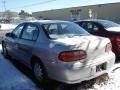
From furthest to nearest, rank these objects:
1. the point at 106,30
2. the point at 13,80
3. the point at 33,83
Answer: the point at 106,30 < the point at 13,80 < the point at 33,83

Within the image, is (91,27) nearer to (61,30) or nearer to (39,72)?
(61,30)

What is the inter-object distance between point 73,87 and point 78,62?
0.85 m

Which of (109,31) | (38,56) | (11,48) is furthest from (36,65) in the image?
(109,31)

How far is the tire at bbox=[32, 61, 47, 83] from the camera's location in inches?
212

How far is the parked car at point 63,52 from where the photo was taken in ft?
15.5

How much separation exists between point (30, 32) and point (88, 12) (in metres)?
41.4

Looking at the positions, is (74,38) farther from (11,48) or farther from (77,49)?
(11,48)

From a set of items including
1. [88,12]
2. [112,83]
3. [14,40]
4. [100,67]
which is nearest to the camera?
[100,67]

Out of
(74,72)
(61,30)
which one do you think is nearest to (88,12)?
(61,30)

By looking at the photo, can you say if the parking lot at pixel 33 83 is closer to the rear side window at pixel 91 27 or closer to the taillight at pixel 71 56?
the taillight at pixel 71 56

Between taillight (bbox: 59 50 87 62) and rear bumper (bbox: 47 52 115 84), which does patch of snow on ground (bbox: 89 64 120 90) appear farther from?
taillight (bbox: 59 50 87 62)

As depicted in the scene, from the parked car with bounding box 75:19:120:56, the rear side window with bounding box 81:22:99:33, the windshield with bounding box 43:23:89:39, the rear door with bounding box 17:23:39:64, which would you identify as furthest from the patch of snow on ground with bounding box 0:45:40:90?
the rear side window with bounding box 81:22:99:33

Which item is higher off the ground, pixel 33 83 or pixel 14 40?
pixel 14 40

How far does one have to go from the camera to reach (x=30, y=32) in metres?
6.23
